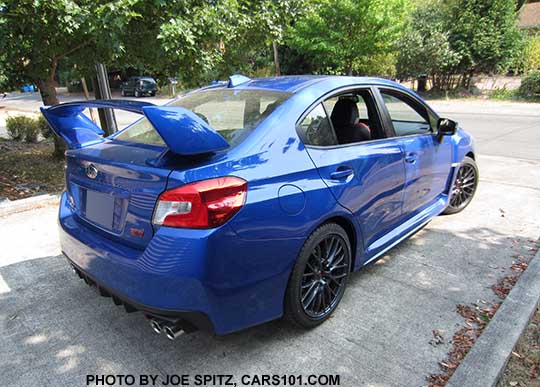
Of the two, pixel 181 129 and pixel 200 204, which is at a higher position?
pixel 181 129

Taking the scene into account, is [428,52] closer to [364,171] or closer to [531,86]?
[531,86]

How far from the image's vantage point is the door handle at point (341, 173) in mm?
2533

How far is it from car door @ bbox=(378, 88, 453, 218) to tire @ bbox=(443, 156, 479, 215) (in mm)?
481

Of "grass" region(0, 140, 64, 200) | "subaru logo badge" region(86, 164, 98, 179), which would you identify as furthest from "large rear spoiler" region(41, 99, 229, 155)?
"grass" region(0, 140, 64, 200)

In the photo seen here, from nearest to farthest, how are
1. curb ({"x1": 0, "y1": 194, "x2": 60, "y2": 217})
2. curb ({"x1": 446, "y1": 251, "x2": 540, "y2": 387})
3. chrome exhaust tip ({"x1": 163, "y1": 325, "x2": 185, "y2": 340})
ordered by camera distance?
chrome exhaust tip ({"x1": 163, "y1": 325, "x2": 185, "y2": 340}), curb ({"x1": 446, "y1": 251, "x2": 540, "y2": 387}), curb ({"x1": 0, "y1": 194, "x2": 60, "y2": 217})

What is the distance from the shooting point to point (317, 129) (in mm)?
2641

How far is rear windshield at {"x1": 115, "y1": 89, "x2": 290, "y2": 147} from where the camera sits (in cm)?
245

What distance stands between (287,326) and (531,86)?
22183 mm

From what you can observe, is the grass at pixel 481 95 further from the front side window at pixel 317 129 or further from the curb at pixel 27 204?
the curb at pixel 27 204

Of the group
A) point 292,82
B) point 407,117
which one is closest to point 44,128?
point 292,82

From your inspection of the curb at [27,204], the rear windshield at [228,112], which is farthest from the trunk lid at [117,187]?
the curb at [27,204]

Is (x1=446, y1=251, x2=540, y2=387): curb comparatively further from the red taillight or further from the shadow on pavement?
the red taillight

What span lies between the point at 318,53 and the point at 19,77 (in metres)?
19.1

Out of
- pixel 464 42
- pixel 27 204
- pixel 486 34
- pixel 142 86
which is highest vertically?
pixel 486 34
